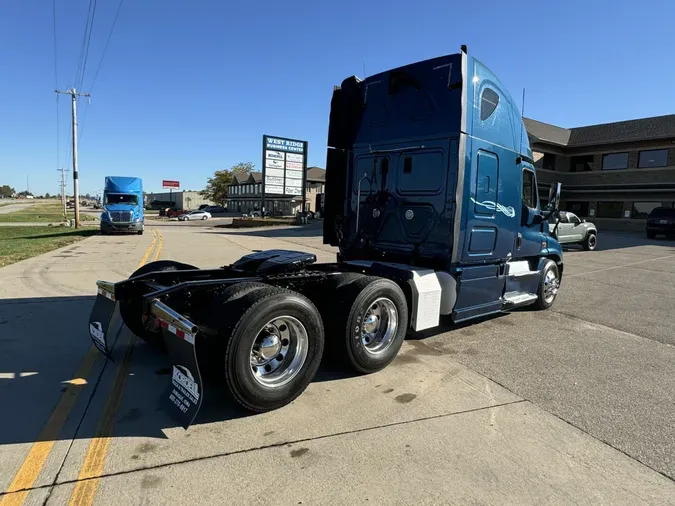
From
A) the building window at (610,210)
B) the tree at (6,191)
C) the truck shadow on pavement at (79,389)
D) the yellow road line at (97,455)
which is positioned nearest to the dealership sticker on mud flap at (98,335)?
the truck shadow on pavement at (79,389)

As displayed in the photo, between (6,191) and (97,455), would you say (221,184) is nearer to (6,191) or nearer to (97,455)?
(97,455)

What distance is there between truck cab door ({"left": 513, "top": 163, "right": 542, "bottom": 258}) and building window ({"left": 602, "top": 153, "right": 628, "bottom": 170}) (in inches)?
1379

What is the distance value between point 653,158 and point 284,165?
2953 cm

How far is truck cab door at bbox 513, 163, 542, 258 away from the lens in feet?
22.0

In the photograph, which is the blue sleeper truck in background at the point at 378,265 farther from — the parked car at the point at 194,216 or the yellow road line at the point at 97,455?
the parked car at the point at 194,216

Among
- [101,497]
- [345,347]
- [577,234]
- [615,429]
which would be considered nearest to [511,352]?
[615,429]

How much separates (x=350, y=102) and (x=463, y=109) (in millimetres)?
1899

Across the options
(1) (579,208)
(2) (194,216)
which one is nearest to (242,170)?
(2) (194,216)

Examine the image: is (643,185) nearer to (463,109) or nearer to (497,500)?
(463,109)

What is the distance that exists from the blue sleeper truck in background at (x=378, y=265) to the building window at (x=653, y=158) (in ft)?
109

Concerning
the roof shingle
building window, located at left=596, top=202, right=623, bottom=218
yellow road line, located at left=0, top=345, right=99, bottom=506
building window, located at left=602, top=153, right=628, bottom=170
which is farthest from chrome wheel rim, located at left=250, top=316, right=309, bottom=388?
building window, located at left=602, top=153, right=628, bottom=170

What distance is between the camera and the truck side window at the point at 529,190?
6.87 metres

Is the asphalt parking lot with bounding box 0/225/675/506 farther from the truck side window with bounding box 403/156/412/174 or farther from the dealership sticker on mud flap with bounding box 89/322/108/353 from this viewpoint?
the truck side window with bounding box 403/156/412/174

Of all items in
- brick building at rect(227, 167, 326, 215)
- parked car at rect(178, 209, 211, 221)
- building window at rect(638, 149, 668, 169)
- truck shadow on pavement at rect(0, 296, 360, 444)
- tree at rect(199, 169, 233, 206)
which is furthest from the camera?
tree at rect(199, 169, 233, 206)
